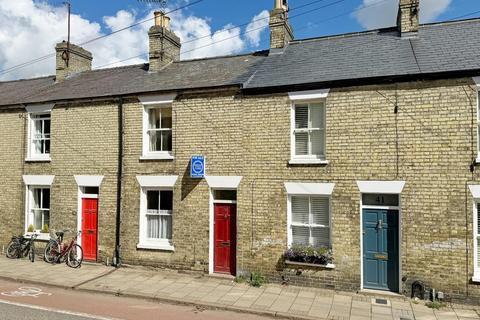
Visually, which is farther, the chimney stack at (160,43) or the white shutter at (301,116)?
the chimney stack at (160,43)

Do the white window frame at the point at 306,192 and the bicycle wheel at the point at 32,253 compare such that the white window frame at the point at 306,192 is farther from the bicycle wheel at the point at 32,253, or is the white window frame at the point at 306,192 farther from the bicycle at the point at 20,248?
the bicycle at the point at 20,248

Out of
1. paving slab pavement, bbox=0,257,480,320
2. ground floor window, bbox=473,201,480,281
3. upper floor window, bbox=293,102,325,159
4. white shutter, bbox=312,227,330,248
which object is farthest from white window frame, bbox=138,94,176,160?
ground floor window, bbox=473,201,480,281

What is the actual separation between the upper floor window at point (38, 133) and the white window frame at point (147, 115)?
167 inches

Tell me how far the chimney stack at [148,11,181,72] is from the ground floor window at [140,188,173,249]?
16.7 ft

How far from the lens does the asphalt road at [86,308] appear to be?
27.2 feet

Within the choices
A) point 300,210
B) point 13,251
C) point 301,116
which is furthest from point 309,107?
point 13,251

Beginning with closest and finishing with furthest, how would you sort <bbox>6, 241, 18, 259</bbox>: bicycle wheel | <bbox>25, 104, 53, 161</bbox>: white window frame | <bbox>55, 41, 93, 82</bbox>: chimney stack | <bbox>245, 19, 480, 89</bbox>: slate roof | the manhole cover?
the manhole cover
<bbox>245, 19, 480, 89</bbox>: slate roof
<bbox>6, 241, 18, 259</bbox>: bicycle wheel
<bbox>25, 104, 53, 161</bbox>: white window frame
<bbox>55, 41, 93, 82</bbox>: chimney stack

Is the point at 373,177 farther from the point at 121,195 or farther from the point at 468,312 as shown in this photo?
the point at 121,195

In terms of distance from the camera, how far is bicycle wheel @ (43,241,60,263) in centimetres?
1340

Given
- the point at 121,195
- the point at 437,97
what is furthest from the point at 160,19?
the point at 437,97

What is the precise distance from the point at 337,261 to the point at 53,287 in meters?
7.64

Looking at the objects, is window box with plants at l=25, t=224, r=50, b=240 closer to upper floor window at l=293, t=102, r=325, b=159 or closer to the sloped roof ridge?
upper floor window at l=293, t=102, r=325, b=159

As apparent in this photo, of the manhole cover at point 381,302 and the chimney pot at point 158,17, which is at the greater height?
the chimney pot at point 158,17

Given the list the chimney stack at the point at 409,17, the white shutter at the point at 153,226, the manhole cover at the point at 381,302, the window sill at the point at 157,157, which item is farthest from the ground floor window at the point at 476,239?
the white shutter at the point at 153,226
